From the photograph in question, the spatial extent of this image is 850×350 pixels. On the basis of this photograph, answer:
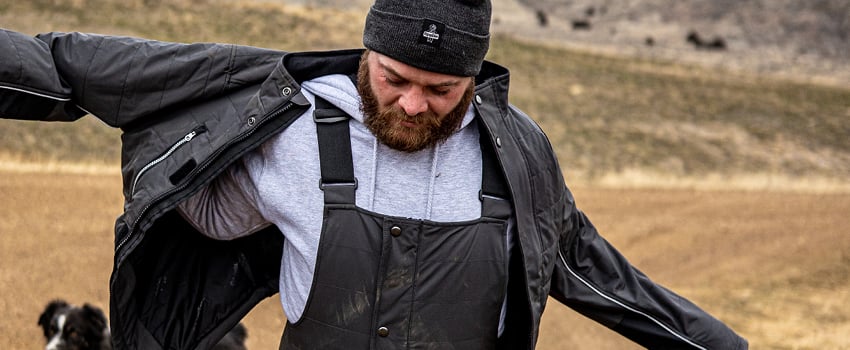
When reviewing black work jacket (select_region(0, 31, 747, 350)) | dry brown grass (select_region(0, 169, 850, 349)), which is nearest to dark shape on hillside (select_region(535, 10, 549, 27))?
dry brown grass (select_region(0, 169, 850, 349))

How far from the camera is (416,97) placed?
322 centimetres

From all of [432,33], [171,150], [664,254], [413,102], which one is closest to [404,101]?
[413,102]

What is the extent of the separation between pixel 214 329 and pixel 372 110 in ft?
3.20

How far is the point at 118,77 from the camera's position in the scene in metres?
3.29

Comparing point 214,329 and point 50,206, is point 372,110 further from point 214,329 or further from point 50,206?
point 50,206

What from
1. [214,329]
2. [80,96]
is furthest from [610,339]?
[80,96]

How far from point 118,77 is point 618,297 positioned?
1810 mm

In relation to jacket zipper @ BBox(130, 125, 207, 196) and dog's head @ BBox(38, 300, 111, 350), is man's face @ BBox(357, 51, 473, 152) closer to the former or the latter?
jacket zipper @ BBox(130, 125, 207, 196)

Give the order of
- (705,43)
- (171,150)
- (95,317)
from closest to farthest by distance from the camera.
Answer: (171,150), (95,317), (705,43)

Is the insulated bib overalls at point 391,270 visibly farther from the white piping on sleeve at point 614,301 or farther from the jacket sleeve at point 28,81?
the jacket sleeve at point 28,81

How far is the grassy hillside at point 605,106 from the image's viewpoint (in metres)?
12.9

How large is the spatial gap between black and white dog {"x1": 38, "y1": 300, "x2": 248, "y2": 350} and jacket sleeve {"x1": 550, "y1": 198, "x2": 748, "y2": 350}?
2.64 metres

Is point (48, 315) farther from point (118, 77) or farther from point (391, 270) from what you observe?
point (391, 270)

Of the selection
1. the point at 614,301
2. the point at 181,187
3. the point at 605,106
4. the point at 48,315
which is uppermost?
the point at 181,187
